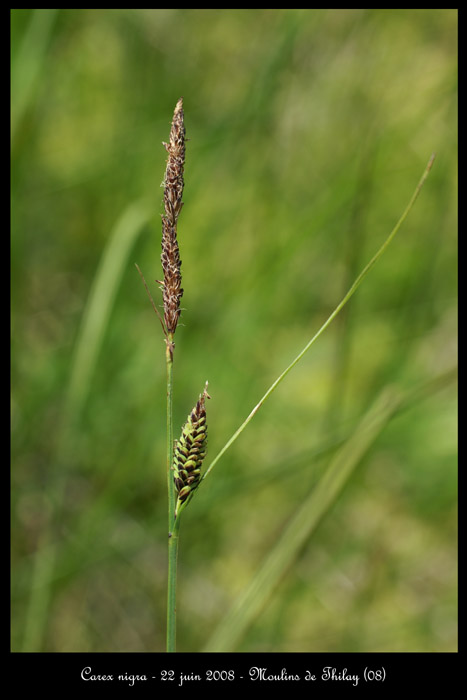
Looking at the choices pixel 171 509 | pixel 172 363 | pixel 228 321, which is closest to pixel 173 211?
pixel 172 363

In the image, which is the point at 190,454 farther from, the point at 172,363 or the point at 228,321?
the point at 228,321

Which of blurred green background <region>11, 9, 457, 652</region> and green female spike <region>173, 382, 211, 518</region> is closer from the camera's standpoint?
green female spike <region>173, 382, 211, 518</region>

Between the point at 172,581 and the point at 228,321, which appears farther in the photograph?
the point at 228,321

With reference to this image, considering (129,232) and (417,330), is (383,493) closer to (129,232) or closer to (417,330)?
(417,330)

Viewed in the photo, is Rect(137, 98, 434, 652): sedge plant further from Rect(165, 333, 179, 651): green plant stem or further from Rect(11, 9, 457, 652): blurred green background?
Rect(11, 9, 457, 652): blurred green background

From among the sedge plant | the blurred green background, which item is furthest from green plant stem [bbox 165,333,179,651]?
the blurred green background

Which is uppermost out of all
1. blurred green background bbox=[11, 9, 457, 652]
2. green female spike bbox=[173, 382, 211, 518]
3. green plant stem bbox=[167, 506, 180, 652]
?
blurred green background bbox=[11, 9, 457, 652]

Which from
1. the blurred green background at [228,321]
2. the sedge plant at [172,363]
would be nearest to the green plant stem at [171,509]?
A: the sedge plant at [172,363]

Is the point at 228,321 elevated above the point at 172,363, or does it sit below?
above

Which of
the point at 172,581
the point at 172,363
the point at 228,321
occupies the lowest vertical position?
the point at 172,581

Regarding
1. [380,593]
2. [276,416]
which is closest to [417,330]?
[276,416]
